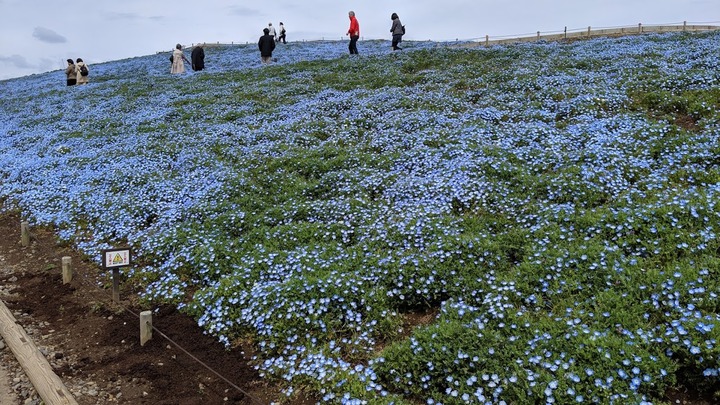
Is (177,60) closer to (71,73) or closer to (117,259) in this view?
(71,73)

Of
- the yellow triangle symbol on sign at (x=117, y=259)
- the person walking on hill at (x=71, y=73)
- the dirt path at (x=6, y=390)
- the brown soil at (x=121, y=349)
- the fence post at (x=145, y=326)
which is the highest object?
the person walking on hill at (x=71, y=73)

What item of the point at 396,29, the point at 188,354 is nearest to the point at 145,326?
the point at 188,354

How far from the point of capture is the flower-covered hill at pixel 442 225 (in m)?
A: 4.95

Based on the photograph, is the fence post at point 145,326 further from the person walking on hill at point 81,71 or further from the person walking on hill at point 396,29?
the person walking on hill at point 81,71

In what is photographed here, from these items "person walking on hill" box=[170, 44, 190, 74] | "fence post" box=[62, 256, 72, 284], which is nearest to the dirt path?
"fence post" box=[62, 256, 72, 284]

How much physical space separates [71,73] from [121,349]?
97.2 feet

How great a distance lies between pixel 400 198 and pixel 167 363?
497 centimetres

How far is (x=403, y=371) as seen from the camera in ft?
16.8

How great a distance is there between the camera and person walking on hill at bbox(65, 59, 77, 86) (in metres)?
29.6

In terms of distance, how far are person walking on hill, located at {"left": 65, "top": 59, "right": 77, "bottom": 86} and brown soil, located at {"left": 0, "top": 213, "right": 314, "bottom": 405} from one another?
83.8ft

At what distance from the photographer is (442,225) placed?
301 inches

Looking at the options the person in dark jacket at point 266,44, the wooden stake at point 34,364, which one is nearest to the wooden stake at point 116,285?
the wooden stake at point 34,364

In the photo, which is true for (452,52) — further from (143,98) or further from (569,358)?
(569,358)

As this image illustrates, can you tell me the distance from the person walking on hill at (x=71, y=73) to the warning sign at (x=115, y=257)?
28173mm
